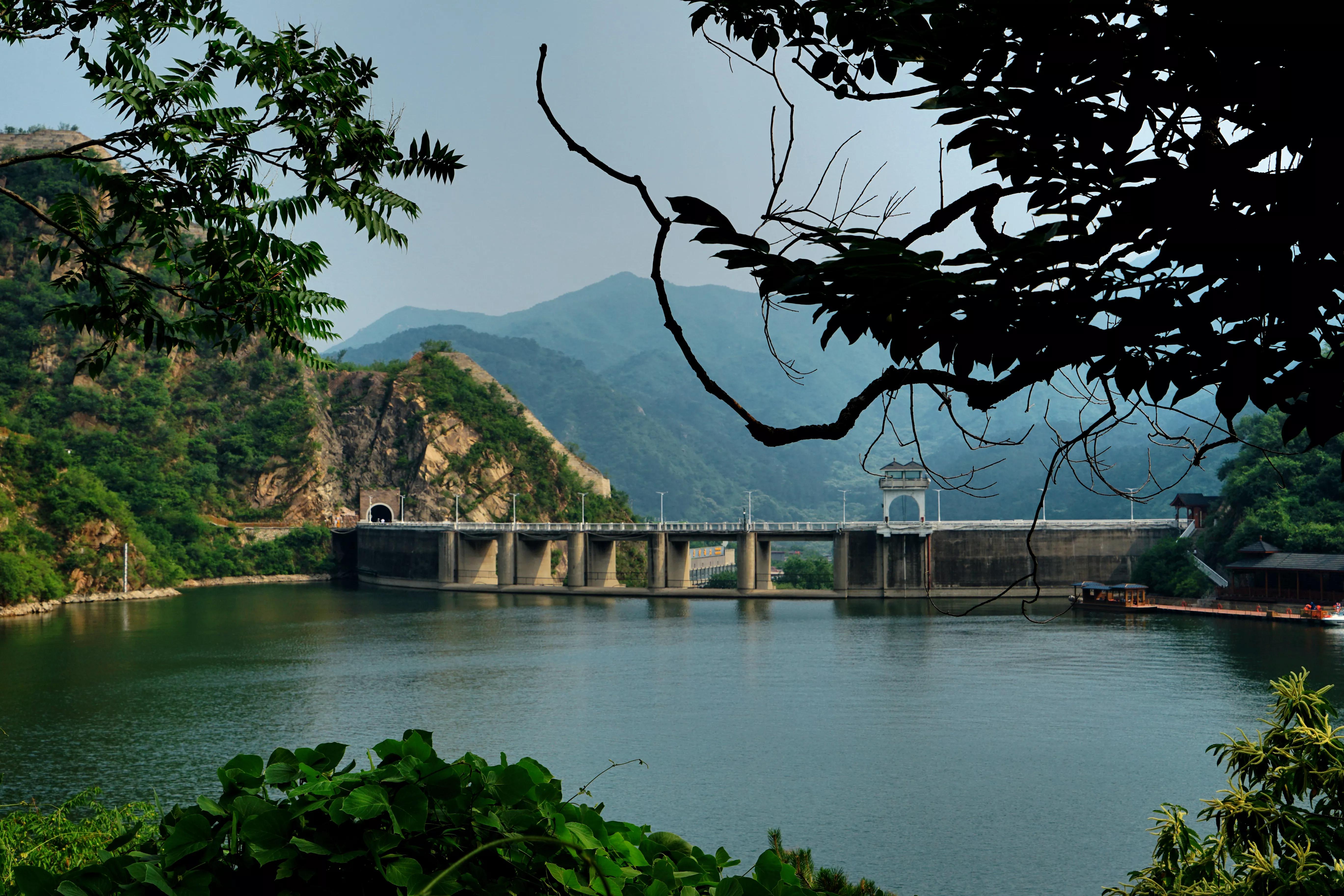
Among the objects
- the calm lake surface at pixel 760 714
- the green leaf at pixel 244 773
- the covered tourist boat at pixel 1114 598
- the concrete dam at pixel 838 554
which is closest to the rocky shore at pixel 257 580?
the concrete dam at pixel 838 554

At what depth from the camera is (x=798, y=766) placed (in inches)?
827

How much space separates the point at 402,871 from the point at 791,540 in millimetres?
57035

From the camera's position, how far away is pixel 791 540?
59.0 meters

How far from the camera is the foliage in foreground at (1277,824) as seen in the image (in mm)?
5574

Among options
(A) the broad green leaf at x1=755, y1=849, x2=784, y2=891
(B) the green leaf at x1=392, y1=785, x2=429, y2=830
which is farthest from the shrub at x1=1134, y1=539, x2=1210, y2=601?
(B) the green leaf at x1=392, y1=785, x2=429, y2=830

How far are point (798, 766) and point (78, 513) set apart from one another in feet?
160

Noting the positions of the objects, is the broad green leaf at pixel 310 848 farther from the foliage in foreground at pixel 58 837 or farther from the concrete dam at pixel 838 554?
the concrete dam at pixel 838 554

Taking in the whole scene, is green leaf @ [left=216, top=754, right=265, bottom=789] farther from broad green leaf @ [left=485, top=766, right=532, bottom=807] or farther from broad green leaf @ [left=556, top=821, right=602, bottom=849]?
broad green leaf @ [left=556, top=821, right=602, bottom=849]

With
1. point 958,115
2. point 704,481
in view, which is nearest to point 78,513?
point 958,115

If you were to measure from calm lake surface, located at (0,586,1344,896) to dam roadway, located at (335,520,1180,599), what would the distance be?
969 centimetres

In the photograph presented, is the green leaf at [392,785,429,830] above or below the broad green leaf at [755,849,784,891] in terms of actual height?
above

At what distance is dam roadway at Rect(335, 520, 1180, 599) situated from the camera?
55.7 meters

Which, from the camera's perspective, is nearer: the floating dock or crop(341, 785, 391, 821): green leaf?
crop(341, 785, 391, 821): green leaf

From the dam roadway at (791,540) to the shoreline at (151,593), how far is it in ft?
24.7
